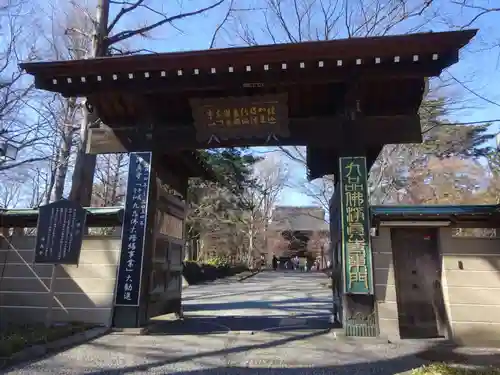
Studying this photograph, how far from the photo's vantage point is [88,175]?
10102mm

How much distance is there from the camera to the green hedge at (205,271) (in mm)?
23587

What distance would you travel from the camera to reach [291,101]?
8.09m

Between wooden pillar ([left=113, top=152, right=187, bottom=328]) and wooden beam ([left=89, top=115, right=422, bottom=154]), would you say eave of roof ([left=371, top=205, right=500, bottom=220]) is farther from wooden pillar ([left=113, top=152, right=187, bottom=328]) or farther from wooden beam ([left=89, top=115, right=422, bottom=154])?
wooden pillar ([left=113, top=152, right=187, bottom=328])

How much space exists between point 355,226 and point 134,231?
4198mm

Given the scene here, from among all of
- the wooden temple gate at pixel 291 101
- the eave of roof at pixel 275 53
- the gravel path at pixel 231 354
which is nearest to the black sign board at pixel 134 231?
the wooden temple gate at pixel 291 101

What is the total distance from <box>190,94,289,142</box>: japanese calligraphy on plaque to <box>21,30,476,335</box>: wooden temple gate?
0.07ft

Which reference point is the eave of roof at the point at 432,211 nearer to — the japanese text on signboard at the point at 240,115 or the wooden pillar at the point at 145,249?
the japanese text on signboard at the point at 240,115

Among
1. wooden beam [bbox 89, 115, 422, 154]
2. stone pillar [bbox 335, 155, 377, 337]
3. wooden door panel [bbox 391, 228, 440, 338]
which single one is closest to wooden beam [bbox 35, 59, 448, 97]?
wooden beam [bbox 89, 115, 422, 154]

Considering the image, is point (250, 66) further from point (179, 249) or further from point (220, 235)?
point (220, 235)

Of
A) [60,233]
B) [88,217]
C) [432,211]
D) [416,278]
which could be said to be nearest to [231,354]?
[60,233]

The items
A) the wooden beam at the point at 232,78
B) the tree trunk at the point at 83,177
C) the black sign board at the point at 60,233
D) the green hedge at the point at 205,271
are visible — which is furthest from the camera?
the green hedge at the point at 205,271

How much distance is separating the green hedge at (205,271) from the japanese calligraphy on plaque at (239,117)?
596 inches

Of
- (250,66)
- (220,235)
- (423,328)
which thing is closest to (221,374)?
(423,328)

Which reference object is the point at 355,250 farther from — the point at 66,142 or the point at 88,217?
the point at 66,142
